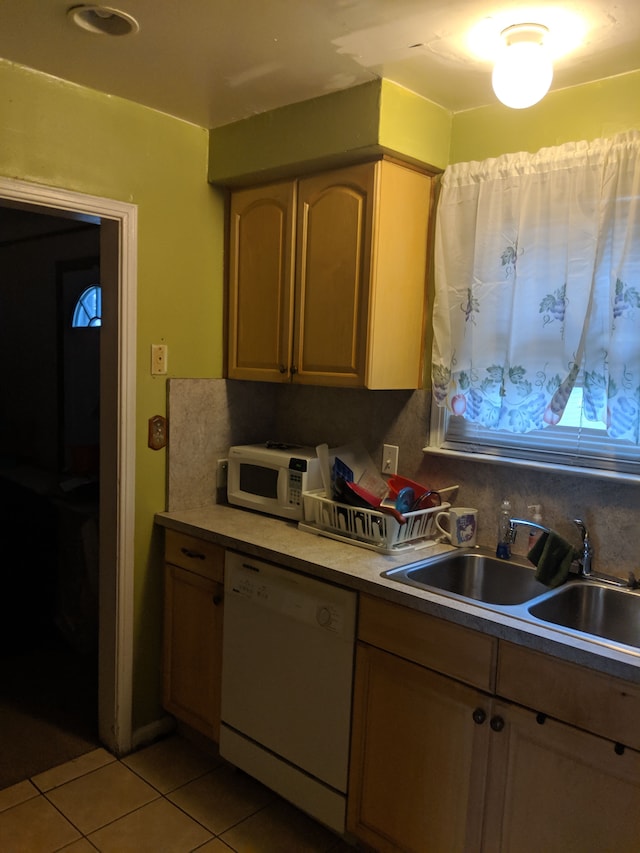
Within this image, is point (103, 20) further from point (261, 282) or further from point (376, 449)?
point (376, 449)

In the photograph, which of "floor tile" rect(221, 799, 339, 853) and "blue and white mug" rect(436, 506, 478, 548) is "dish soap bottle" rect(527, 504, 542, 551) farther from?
"floor tile" rect(221, 799, 339, 853)

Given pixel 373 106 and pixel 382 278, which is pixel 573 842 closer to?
pixel 382 278

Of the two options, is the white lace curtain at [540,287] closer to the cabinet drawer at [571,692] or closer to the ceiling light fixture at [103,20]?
the cabinet drawer at [571,692]

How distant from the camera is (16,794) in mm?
2385

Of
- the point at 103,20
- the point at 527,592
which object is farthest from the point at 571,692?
the point at 103,20

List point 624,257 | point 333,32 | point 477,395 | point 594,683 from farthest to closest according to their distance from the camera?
point 477,395 → point 624,257 → point 333,32 → point 594,683

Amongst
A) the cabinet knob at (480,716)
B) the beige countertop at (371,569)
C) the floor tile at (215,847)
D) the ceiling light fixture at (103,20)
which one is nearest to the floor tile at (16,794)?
the floor tile at (215,847)

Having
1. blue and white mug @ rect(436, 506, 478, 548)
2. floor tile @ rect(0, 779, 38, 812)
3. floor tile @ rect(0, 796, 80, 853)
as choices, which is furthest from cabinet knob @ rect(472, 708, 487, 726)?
floor tile @ rect(0, 779, 38, 812)

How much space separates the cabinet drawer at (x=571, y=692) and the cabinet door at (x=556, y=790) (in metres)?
0.03

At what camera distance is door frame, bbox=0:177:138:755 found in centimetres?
247

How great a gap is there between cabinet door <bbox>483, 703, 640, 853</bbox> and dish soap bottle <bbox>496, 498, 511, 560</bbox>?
616 mm

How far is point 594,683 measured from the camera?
5.18 ft

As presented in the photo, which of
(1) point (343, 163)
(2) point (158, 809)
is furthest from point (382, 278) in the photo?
(2) point (158, 809)

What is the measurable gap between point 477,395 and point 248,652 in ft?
3.86
